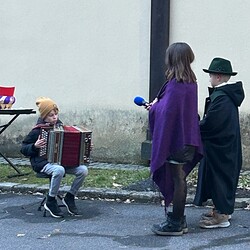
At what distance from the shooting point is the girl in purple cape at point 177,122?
605cm

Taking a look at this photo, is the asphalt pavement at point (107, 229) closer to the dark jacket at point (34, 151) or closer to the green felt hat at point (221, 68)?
the dark jacket at point (34, 151)

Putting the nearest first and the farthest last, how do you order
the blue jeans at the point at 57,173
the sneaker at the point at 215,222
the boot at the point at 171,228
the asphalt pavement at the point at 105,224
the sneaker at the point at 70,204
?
1. the asphalt pavement at the point at 105,224
2. the boot at the point at 171,228
3. the sneaker at the point at 215,222
4. the blue jeans at the point at 57,173
5. the sneaker at the point at 70,204

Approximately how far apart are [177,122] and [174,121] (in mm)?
30

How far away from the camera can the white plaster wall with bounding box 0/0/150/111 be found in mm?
10109

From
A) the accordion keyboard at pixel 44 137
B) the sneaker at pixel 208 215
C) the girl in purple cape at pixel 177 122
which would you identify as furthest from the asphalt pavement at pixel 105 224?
the accordion keyboard at pixel 44 137

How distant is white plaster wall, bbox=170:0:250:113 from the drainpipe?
15 cm

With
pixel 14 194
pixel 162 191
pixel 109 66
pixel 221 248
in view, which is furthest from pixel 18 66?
pixel 221 248

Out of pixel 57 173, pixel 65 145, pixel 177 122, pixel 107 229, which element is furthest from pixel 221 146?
pixel 57 173

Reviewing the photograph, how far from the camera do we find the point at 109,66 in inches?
404

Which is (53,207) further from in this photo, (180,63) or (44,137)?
(180,63)

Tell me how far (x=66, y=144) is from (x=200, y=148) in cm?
153

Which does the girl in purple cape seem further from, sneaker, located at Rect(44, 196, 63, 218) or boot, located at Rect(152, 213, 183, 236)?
sneaker, located at Rect(44, 196, 63, 218)

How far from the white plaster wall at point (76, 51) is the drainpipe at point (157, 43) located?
18 cm

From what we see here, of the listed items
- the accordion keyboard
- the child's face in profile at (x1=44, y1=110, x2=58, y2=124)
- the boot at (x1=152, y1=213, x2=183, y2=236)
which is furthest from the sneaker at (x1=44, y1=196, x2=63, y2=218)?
the boot at (x1=152, y1=213, x2=183, y2=236)
